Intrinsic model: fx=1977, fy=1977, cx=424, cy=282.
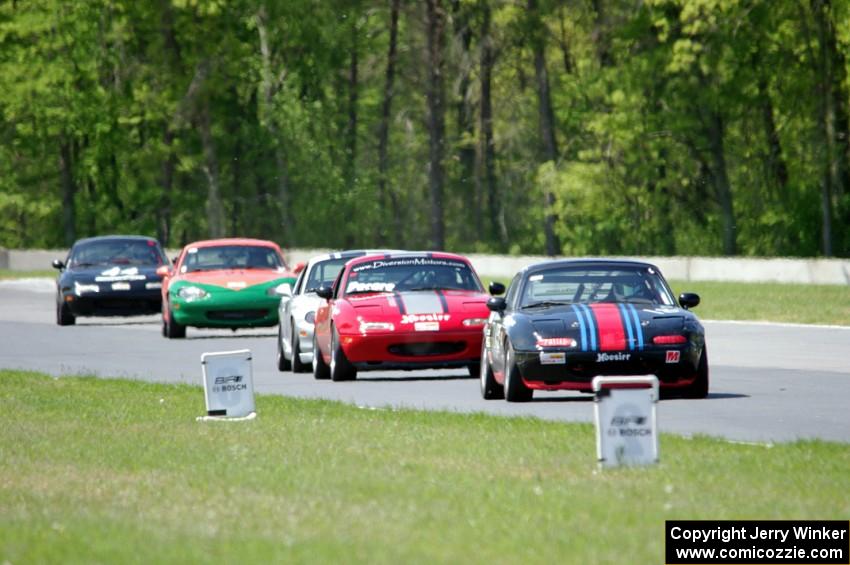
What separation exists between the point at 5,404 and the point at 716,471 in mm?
8624

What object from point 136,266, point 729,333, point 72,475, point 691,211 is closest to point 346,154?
point 691,211

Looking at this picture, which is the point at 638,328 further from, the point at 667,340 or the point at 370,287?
the point at 370,287

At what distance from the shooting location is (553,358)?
17234 millimetres

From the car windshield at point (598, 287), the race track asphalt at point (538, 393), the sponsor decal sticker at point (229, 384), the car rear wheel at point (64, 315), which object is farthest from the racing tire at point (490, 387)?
the car rear wheel at point (64, 315)

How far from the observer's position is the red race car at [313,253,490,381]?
814 inches

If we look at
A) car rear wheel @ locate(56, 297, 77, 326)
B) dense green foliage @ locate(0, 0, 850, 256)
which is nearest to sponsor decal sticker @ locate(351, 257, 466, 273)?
car rear wheel @ locate(56, 297, 77, 326)

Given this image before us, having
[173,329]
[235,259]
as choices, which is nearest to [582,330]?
[173,329]

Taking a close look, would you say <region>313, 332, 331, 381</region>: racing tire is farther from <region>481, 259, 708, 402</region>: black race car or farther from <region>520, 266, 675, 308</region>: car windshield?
<region>520, 266, 675, 308</region>: car windshield

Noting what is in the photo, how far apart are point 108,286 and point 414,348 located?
1406cm

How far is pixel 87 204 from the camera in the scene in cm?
8225

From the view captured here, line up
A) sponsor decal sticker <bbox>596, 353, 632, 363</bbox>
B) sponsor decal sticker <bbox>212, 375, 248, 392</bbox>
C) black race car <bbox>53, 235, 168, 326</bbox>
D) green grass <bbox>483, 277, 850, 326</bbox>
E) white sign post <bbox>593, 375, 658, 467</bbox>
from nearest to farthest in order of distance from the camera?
white sign post <bbox>593, 375, 658, 467</bbox> → sponsor decal sticker <bbox>212, 375, 248, 392</bbox> → sponsor decal sticker <bbox>596, 353, 632, 363</bbox> → green grass <bbox>483, 277, 850, 326</bbox> → black race car <bbox>53, 235, 168, 326</bbox>

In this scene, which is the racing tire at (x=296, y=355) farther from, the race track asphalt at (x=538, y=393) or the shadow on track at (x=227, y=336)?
the shadow on track at (x=227, y=336)

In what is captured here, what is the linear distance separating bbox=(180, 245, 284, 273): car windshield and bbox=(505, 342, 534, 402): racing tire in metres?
13.7

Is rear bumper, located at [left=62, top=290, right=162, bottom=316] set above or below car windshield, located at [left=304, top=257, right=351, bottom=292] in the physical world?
below
